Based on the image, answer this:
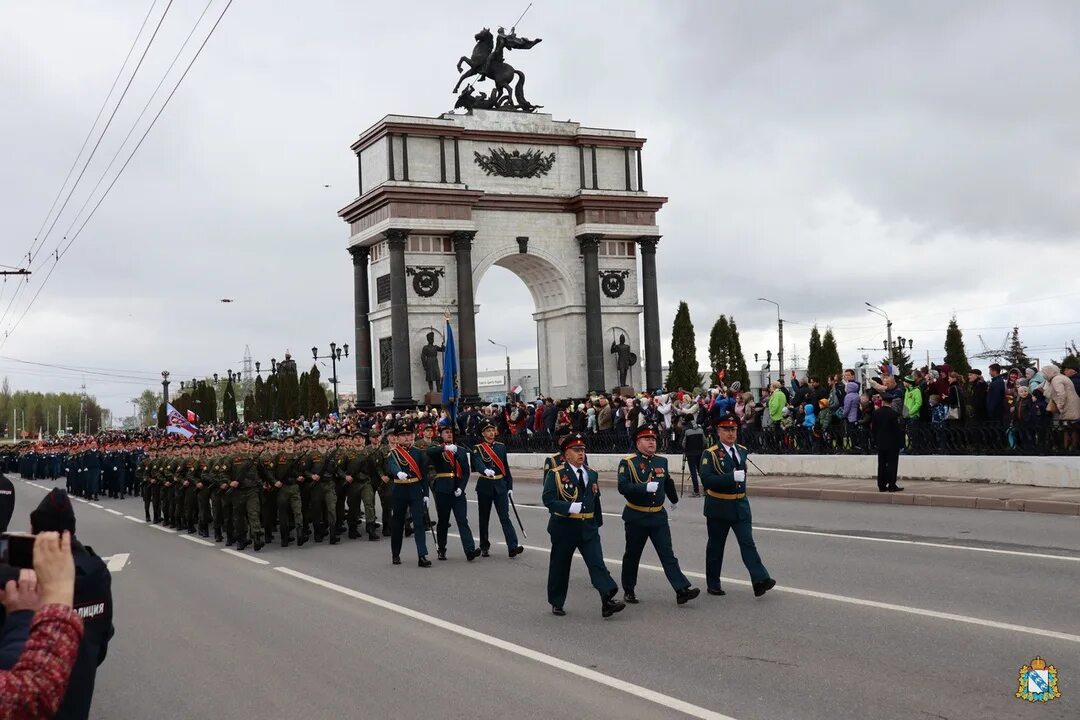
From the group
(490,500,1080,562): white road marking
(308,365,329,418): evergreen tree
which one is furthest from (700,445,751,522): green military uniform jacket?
(308,365,329,418): evergreen tree

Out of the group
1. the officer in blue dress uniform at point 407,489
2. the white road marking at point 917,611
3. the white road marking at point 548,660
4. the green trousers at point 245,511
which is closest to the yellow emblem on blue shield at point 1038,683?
the white road marking at point 917,611

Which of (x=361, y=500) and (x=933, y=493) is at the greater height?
(x=361, y=500)

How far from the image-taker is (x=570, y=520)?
1012cm

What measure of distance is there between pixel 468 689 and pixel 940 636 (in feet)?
11.4

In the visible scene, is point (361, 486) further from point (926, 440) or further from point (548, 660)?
point (926, 440)

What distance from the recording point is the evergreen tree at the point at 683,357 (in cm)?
5319

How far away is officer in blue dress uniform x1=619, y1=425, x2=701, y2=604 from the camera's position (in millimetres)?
10047

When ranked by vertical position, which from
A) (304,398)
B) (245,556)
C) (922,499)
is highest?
(304,398)

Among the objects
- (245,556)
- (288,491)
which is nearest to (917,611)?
(245,556)

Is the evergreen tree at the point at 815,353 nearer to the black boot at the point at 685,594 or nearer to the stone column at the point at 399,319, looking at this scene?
the stone column at the point at 399,319

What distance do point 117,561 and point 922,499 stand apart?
12.6 m

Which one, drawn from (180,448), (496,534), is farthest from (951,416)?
(180,448)

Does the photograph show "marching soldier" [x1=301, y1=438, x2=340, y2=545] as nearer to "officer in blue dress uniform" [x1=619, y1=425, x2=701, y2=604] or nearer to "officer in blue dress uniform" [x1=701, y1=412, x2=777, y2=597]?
"officer in blue dress uniform" [x1=619, y1=425, x2=701, y2=604]

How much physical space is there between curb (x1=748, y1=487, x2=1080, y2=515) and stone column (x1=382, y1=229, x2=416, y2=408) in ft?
94.4
